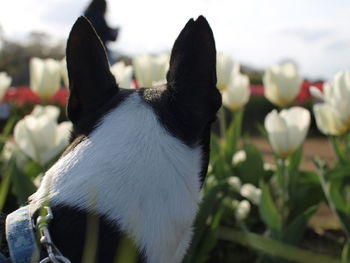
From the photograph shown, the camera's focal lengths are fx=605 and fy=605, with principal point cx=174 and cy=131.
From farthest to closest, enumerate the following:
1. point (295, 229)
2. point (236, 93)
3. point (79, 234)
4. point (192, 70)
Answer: point (236, 93) < point (295, 229) < point (192, 70) < point (79, 234)

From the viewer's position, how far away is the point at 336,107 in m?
3.51

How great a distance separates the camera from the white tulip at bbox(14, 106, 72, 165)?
3.40 metres

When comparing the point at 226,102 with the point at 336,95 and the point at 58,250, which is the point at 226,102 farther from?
the point at 58,250

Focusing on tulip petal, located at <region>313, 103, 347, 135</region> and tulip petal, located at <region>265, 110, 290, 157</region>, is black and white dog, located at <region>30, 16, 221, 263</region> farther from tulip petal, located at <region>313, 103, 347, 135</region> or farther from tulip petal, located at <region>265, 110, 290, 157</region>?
tulip petal, located at <region>313, 103, 347, 135</region>

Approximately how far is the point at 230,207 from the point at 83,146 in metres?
2.41

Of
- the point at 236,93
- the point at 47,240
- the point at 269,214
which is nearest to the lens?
the point at 47,240

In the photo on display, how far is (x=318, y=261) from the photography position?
1.22 meters

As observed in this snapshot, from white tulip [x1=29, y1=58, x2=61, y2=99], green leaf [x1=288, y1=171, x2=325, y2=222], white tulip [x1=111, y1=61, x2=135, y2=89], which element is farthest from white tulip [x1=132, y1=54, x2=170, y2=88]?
green leaf [x1=288, y1=171, x2=325, y2=222]

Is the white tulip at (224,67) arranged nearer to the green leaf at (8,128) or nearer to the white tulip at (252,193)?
the white tulip at (252,193)

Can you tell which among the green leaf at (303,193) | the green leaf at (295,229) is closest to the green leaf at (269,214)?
the green leaf at (295,229)

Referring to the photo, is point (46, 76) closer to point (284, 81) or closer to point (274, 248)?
point (284, 81)

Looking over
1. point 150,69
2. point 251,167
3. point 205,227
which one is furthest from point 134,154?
point 251,167

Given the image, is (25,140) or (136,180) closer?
(136,180)

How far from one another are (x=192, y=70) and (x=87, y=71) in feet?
1.10
